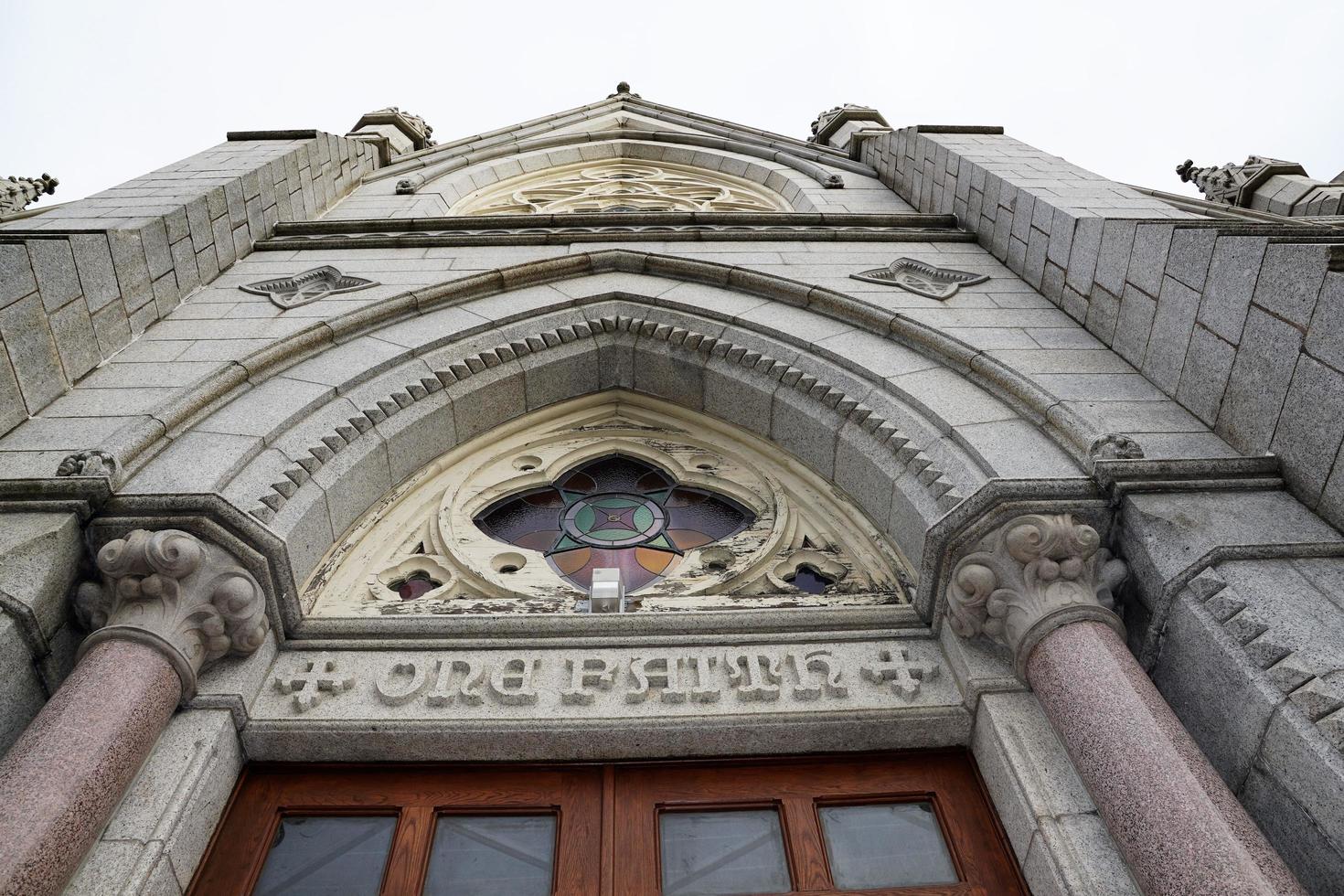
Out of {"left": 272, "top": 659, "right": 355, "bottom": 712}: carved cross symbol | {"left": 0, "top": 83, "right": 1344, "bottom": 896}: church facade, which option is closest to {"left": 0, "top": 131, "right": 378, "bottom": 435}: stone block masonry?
{"left": 0, "top": 83, "right": 1344, "bottom": 896}: church facade

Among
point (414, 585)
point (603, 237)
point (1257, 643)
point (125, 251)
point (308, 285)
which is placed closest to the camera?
point (1257, 643)

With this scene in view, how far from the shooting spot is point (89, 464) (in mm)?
4527

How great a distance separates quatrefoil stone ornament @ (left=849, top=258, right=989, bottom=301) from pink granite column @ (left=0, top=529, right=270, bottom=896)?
183 inches

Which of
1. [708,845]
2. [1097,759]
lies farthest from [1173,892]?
[708,845]

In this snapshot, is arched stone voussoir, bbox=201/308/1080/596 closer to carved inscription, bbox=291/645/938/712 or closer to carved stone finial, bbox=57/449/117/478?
carved stone finial, bbox=57/449/117/478

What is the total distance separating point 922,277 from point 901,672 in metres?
3.66

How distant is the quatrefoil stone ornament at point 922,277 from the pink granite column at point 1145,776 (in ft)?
11.0

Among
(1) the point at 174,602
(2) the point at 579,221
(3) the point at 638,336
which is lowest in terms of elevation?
(1) the point at 174,602

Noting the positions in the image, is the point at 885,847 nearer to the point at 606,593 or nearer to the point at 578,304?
the point at 606,593

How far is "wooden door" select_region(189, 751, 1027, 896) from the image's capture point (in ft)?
12.7

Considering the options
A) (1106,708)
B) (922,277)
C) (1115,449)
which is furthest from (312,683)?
(922,277)

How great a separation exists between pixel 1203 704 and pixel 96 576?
469cm

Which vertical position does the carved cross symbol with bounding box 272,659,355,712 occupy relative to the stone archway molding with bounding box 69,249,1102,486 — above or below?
below

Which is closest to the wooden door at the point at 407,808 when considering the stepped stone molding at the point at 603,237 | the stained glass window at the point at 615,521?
the stained glass window at the point at 615,521
